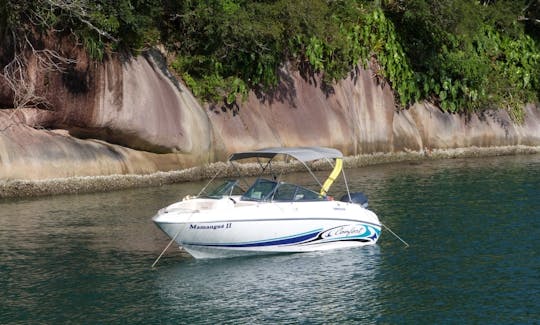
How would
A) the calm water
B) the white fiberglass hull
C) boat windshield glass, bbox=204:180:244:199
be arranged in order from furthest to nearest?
boat windshield glass, bbox=204:180:244:199
the white fiberglass hull
the calm water

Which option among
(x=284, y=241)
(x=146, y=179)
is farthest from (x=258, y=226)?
(x=146, y=179)

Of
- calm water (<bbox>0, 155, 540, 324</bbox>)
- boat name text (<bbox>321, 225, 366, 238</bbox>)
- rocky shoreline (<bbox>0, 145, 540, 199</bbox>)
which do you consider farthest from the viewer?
rocky shoreline (<bbox>0, 145, 540, 199</bbox>)

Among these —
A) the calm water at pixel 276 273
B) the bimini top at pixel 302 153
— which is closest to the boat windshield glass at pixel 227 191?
the bimini top at pixel 302 153

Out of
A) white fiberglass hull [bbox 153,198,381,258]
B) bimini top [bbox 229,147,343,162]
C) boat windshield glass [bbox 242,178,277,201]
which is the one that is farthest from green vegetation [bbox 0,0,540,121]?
white fiberglass hull [bbox 153,198,381,258]

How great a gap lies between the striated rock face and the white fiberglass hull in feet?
43.2

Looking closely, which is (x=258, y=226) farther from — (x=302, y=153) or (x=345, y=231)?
(x=302, y=153)

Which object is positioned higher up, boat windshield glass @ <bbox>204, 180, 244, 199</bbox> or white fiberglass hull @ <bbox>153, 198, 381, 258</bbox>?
boat windshield glass @ <bbox>204, 180, 244, 199</bbox>

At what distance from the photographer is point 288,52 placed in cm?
4544

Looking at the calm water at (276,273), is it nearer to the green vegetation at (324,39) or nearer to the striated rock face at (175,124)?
the striated rock face at (175,124)

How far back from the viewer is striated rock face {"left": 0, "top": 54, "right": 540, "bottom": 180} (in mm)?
34344

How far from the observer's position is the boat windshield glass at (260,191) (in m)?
22.5

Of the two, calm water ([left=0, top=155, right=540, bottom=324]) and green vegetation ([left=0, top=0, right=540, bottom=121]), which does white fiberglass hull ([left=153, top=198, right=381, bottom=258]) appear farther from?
green vegetation ([left=0, top=0, right=540, bottom=121])

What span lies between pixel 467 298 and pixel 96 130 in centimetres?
2098

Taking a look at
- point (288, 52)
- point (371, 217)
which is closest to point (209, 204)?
point (371, 217)
